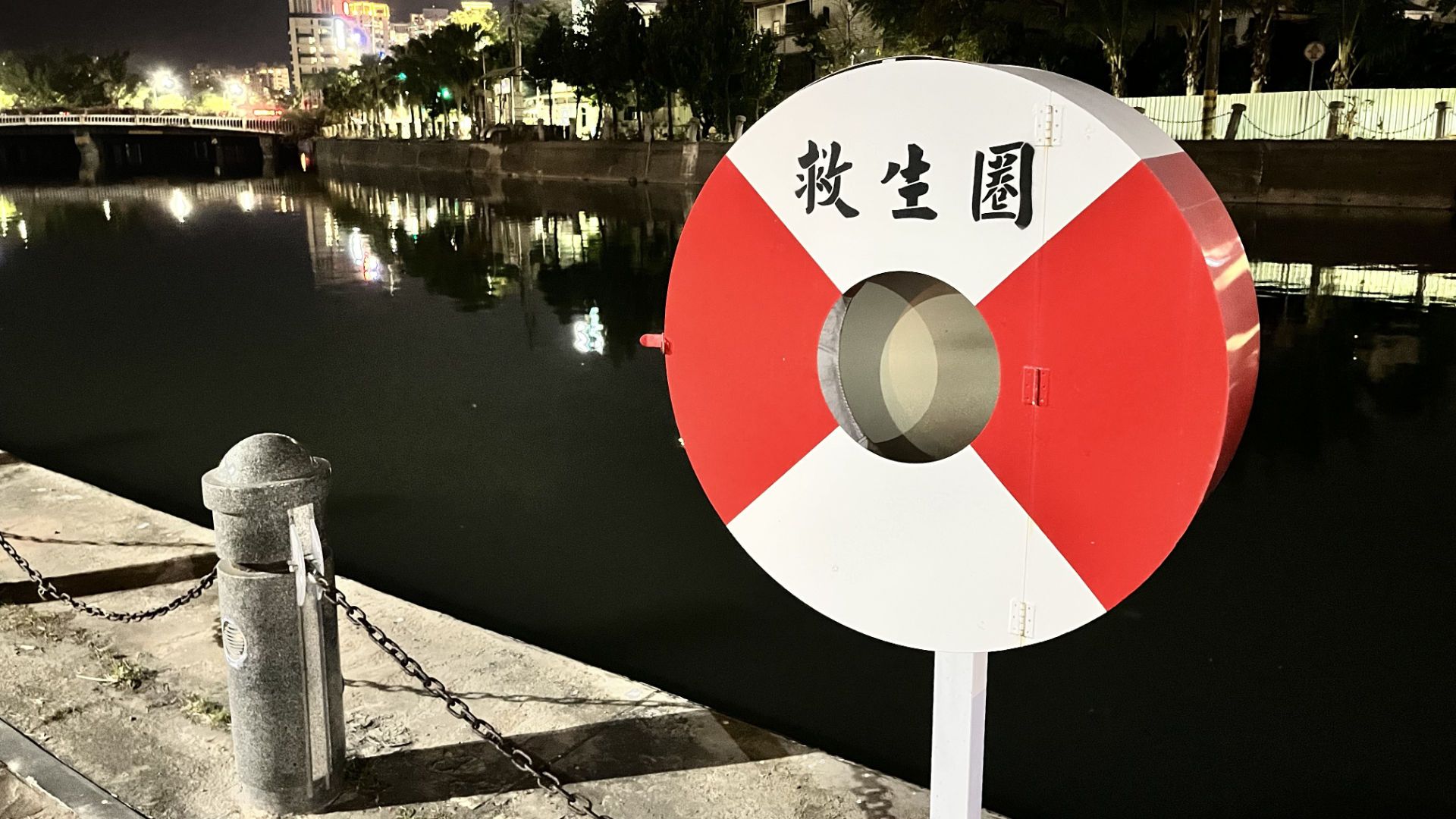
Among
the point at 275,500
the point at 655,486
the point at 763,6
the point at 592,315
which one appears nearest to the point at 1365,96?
the point at 592,315

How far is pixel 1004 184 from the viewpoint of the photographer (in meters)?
2.04

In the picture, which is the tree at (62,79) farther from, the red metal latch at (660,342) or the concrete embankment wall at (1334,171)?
the red metal latch at (660,342)

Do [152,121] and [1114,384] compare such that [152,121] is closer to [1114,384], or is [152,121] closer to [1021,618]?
[1021,618]

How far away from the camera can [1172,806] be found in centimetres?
371

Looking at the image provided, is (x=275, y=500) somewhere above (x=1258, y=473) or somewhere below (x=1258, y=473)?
above

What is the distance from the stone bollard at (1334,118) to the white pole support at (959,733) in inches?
1056

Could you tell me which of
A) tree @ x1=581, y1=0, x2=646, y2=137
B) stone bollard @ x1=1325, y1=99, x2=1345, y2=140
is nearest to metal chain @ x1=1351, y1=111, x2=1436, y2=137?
stone bollard @ x1=1325, y1=99, x2=1345, y2=140

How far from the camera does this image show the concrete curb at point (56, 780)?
3.03 metres

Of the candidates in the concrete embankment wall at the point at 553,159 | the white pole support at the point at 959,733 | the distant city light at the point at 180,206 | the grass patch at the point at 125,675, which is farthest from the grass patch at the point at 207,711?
the distant city light at the point at 180,206

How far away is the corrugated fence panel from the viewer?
25.5m

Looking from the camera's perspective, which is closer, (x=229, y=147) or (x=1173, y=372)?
(x=1173, y=372)

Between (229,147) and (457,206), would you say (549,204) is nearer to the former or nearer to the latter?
(457,206)

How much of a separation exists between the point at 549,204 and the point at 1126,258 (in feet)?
97.6

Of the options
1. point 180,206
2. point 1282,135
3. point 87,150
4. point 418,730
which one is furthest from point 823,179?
point 87,150
